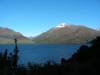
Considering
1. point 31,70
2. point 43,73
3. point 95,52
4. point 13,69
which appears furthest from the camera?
point 95,52

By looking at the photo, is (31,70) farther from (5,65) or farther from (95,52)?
(95,52)

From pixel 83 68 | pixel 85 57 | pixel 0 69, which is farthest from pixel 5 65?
pixel 85 57

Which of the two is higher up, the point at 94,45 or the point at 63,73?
the point at 94,45

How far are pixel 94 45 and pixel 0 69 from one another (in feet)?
25.6

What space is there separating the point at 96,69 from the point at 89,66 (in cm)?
41

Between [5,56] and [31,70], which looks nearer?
[5,56]

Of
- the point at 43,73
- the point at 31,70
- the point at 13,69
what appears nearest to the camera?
the point at 13,69

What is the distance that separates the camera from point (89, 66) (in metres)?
14.2

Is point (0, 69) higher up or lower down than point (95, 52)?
lower down

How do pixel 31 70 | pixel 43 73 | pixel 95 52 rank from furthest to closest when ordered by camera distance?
pixel 95 52 → pixel 31 70 → pixel 43 73

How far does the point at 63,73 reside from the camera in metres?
13.7

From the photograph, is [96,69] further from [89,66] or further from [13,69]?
[13,69]

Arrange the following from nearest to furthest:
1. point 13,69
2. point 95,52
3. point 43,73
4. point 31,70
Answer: point 13,69, point 43,73, point 31,70, point 95,52

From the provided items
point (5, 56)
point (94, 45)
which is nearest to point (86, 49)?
point (94, 45)
